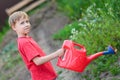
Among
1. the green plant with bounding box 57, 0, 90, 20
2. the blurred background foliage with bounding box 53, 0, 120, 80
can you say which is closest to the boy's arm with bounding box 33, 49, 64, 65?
the blurred background foliage with bounding box 53, 0, 120, 80

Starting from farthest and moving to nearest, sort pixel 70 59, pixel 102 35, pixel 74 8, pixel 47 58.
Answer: pixel 74 8, pixel 102 35, pixel 70 59, pixel 47 58

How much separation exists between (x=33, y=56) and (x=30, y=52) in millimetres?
55

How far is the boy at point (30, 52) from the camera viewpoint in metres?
4.60

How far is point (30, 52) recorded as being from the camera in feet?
15.1

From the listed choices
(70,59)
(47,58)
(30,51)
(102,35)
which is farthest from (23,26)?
(102,35)

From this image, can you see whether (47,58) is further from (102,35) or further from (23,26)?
(102,35)

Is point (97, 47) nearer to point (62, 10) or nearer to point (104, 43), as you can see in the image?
point (104, 43)

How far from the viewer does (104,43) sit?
622cm

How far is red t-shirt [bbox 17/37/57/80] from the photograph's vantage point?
182 inches

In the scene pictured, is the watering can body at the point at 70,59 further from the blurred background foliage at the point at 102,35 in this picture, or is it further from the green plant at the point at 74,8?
the green plant at the point at 74,8

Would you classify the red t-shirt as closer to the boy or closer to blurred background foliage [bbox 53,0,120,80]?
the boy

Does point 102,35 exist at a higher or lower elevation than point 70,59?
lower

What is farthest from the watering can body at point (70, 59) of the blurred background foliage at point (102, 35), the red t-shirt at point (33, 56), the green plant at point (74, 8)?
the green plant at point (74, 8)

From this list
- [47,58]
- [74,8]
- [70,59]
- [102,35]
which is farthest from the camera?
[74,8]
